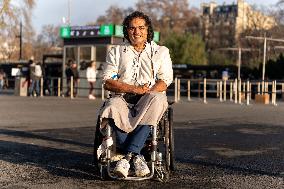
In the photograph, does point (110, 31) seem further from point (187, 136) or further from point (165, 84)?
point (165, 84)

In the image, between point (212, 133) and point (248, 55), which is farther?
point (248, 55)

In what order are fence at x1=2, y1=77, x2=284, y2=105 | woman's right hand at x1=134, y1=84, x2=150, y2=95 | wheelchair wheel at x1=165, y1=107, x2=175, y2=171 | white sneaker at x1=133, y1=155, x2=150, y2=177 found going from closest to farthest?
1. white sneaker at x1=133, y1=155, x2=150, y2=177
2. woman's right hand at x1=134, y1=84, x2=150, y2=95
3. wheelchair wheel at x1=165, y1=107, x2=175, y2=171
4. fence at x1=2, y1=77, x2=284, y2=105

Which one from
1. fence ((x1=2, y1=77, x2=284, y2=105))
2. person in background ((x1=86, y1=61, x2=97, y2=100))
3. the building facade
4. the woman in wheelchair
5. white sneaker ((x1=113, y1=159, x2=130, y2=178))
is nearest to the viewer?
white sneaker ((x1=113, y1=159, x2=130, y2=178))

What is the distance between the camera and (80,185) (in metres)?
4.95

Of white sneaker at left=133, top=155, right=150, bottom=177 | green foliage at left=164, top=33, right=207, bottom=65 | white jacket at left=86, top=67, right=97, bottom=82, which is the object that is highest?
green foliage at left=164, top=33, right=207, bottom=65

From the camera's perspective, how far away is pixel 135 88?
5.38 m

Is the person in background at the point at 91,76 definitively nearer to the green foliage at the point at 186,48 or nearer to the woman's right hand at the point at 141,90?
the woman's right hand at the point at 141,90

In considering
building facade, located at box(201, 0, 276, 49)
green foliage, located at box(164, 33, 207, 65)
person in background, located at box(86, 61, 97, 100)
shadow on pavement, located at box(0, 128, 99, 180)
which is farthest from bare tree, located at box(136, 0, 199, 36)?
shadow on pavement, located at box(0, 128, 99, 180)

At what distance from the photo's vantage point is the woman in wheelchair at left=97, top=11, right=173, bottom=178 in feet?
17.1

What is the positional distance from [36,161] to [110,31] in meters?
19.4

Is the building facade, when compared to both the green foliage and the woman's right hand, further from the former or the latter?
the woman's right hand

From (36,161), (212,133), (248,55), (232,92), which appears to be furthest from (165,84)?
(248,55)

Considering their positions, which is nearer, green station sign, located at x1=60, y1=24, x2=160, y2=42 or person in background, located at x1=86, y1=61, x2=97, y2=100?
→ person in background, located at x1=86, y1=61, x2=97, y2=100

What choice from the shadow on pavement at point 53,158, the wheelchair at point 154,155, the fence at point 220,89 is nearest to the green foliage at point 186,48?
the fence at point 220,89
